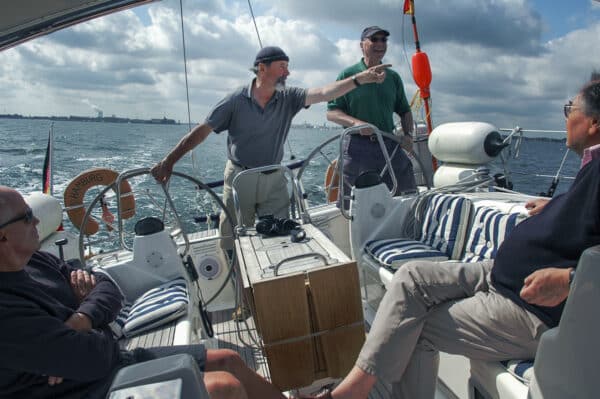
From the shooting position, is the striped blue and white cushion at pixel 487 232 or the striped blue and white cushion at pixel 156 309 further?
the striped blue and white cushion at pixel 487 232

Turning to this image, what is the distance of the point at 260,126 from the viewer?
9.19 ft

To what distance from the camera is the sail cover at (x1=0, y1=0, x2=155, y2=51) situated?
840 mm

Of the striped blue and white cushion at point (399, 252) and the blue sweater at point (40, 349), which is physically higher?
the blue sweater at point (40, 349)

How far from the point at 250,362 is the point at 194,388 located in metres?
1.85

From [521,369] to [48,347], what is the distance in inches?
55.1

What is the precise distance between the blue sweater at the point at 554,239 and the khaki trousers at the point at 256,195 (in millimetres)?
1623

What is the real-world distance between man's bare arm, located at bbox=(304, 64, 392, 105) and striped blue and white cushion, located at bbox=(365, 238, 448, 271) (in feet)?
3.13

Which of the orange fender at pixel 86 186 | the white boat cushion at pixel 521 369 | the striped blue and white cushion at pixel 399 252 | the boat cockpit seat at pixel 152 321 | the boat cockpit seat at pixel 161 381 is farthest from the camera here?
the orange fender at pixel 86 186

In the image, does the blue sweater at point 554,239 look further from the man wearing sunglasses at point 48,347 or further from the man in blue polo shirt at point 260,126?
the man in blue polo shirt at point 260,126

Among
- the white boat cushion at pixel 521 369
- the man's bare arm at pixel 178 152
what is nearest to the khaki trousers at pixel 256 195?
the man's bare arm at pixel 178 152

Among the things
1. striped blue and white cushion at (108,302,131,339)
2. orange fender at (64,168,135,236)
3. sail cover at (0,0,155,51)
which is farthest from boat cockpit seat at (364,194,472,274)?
orange fender at (64,168,135,236)

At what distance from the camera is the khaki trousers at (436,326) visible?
1506 millimetres

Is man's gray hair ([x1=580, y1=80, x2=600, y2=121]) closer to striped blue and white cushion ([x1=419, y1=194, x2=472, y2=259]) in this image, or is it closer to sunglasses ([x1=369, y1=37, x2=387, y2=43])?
striped blue and white cushion ([x1=419, y1=194, x2=472, y2=259])

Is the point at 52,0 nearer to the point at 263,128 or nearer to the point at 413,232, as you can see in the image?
the point at 263,128
